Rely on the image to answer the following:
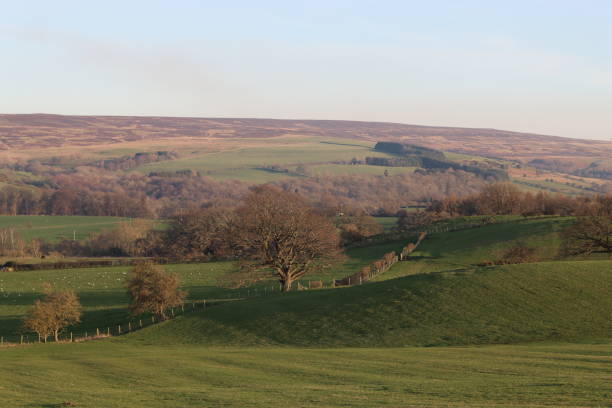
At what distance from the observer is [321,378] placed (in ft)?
103

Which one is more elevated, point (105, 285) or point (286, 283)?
point (286, 283)

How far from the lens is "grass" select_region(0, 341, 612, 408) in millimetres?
25016

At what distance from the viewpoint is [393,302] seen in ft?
179

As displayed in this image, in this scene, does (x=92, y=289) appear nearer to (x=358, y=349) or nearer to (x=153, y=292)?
(x=153, y=292)

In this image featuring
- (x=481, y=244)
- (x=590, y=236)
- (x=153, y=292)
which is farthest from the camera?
(x=481, y=244)

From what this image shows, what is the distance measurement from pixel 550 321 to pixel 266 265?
32.1m

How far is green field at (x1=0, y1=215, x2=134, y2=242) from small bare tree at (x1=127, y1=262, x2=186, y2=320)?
92.9m

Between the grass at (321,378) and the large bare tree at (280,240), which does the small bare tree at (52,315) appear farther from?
the large bare tree at (280,240)

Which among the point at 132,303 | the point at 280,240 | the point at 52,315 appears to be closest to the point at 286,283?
the point at 280,240

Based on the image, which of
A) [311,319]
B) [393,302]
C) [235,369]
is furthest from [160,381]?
Answer: [393,302]

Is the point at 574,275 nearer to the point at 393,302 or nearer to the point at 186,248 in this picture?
the point at 393,302

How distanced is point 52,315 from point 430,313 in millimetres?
32165

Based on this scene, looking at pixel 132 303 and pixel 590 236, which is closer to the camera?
pixel 132 303

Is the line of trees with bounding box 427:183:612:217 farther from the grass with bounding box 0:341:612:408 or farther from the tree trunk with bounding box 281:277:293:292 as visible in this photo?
the grass with bounding box 0:341:612:408
